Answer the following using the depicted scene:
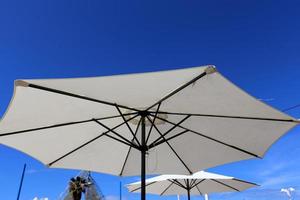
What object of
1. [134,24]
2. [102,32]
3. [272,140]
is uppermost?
[134,24]

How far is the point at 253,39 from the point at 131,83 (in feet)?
36.7

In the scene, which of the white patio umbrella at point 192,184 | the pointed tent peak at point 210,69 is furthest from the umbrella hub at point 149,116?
the white patio umbrella at point 192,184

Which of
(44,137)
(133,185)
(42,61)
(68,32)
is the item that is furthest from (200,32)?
(44,137)

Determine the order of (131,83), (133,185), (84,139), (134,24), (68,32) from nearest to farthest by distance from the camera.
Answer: (131,83)
(84,139)
(133,185)
(68,32)
(134,24)

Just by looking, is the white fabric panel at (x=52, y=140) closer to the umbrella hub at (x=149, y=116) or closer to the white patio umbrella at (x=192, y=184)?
the umbrella hub at (x=149, y=116)

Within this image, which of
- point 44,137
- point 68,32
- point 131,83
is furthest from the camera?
point 68,32

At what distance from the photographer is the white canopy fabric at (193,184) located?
6531 millimetres

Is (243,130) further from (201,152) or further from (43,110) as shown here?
(43,110)

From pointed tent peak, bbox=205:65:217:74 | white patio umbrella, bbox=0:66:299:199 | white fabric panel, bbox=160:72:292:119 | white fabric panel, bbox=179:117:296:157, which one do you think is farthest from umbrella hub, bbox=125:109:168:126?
pointed tent peak, bbox=205:65:217:74

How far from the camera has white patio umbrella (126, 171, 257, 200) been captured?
21.4 feet

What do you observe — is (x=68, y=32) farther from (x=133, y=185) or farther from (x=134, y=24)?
(x=133, y=185)

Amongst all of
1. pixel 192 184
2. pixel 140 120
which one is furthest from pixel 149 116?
pixel 192 184

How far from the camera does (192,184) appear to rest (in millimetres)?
7371

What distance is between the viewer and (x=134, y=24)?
12.1 m
